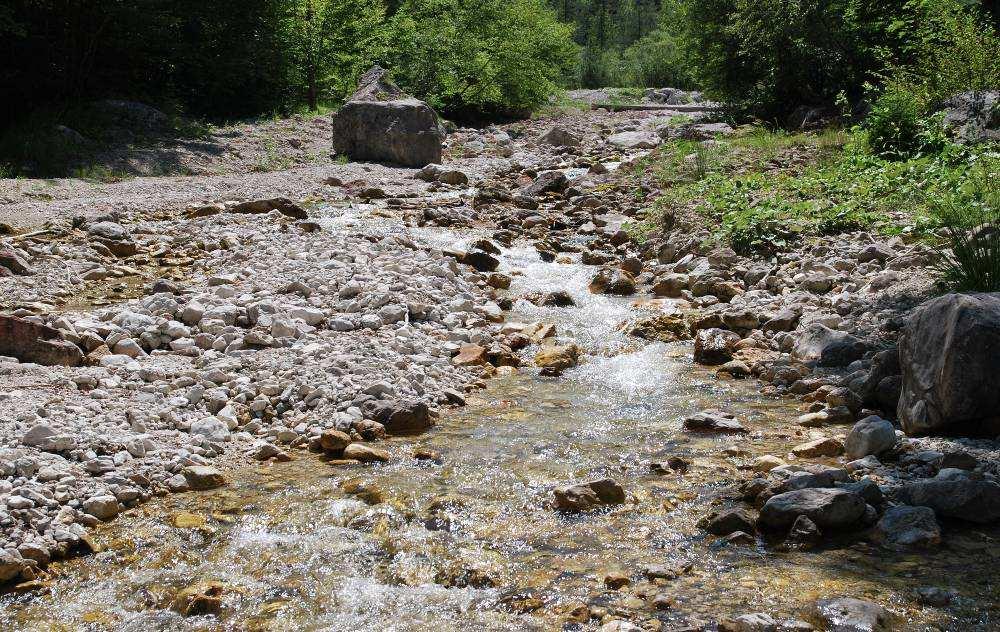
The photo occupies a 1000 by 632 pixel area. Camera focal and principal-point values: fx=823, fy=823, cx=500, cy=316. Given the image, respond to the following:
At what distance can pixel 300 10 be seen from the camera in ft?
83.0

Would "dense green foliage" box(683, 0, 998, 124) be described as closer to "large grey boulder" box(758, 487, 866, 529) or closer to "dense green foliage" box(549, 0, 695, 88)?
"large grey boulder" box(758, 487, 866, 529)

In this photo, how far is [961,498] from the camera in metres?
4.57

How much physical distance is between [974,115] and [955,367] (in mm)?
8888

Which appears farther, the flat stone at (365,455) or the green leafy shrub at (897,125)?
the green leafy shrub at (897,125)

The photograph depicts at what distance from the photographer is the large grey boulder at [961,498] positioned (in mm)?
4535

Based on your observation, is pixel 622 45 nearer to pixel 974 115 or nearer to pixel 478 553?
pixel 974 115

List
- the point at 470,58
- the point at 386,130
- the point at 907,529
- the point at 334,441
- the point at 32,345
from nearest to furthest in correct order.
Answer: the point at 907,529 < the point at 334,441 < the point at 32,345 < the point at 386,130 < the point at 470,58

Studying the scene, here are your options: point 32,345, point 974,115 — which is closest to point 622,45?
point 974,115

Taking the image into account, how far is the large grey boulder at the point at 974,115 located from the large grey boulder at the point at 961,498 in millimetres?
8791

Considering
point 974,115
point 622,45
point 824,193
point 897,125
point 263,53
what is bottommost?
point 824,193

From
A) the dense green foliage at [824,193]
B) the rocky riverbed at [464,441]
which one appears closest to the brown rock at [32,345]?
the rocky riverbed at [464,441]

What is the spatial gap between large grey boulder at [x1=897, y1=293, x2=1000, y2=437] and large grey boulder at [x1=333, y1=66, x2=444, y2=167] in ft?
48.0

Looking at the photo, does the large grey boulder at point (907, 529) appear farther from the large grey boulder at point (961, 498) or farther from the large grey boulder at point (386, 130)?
the large grey boulder at point (386, 130)

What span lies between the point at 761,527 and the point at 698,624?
109 centimetres
